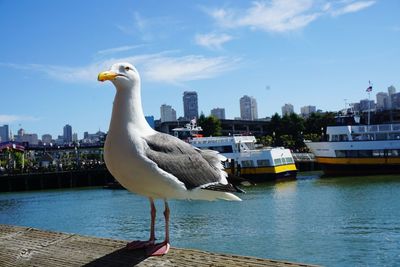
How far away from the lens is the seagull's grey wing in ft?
11.8

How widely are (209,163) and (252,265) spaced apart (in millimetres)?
1174

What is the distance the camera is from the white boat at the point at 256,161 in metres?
36.8

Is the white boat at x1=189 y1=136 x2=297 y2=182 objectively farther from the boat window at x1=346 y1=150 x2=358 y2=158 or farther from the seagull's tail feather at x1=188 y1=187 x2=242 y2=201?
the seagull's tail feather at x1=188 y1=187 x2=242 y2=201

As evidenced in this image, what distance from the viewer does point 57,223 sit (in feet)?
68.4

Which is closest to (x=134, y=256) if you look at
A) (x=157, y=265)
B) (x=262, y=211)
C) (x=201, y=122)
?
(x=157, y=265)

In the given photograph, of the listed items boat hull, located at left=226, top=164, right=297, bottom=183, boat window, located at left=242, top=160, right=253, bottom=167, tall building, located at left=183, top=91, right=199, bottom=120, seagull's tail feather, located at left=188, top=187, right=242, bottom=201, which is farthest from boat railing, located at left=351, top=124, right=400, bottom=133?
tall building, located at left=183, top=91, right=199, bottom=120

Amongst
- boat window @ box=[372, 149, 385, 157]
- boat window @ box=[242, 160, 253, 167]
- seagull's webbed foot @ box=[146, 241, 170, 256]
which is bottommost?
boat window @ box=[242, 160, 253, 167]

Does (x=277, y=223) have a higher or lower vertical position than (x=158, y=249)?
lower

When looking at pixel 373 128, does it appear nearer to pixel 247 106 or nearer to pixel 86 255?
pixel 86 255

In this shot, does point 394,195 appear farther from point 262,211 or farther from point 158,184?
point 158,184

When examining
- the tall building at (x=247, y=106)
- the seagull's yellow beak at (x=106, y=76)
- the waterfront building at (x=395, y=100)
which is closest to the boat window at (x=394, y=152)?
the seagull's yellow beak at (x=106, y=76)

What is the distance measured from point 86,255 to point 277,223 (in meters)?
13.3

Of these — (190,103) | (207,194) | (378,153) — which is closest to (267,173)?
(378,153)

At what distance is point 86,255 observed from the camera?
3723 millimetres
